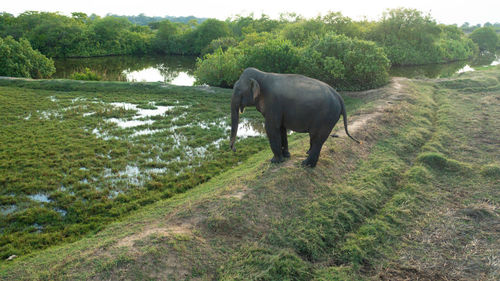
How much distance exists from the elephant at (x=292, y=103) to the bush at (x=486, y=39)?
6400 cm

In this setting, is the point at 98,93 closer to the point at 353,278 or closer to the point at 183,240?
the point at 183,240

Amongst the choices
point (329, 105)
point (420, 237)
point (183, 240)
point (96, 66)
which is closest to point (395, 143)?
point (329, 105)

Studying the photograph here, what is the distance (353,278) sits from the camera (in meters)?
4.90

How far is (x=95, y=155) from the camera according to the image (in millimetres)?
10383

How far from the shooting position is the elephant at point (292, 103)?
23.8 feet

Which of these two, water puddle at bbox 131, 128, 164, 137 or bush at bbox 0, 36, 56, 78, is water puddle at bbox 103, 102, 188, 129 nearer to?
water puddle at bbox 131, 128, 164, 137

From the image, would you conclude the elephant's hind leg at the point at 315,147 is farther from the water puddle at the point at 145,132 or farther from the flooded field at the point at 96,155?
the water puddle at the point at 145,132

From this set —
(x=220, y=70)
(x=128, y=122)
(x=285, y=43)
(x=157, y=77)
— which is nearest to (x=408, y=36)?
(x=285, y=43)

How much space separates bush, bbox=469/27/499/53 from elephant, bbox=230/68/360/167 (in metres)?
64.0

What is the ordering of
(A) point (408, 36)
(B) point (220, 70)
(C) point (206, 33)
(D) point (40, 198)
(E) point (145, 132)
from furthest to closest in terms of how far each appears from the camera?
(C) point (206, 33) → (A) point (408, 36) → (B) point (220, 70) → (E) point (145, 132) → (D) point (40, 198)

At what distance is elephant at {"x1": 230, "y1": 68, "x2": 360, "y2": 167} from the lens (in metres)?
7.25

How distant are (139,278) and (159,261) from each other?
0.37 m

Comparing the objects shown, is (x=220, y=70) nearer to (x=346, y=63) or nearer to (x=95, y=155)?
(x=346, y=63)

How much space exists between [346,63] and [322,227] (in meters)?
16.0
